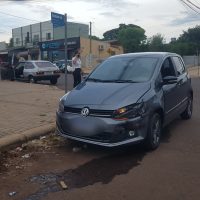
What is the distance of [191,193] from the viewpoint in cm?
472

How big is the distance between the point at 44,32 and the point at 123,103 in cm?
7929

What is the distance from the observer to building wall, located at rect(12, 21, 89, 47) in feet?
258

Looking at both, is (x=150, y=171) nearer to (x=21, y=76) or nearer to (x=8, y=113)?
(x=8, y=113)

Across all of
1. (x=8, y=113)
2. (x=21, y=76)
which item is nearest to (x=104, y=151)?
(x=8, y=113)

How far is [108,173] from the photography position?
5527 millimetres

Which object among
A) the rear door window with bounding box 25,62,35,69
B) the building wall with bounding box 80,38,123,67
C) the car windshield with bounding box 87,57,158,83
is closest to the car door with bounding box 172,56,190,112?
the car windshield with bounding box 87,57,158,83

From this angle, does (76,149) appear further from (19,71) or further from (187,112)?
(19,71)

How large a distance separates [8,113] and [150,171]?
17.4 ft

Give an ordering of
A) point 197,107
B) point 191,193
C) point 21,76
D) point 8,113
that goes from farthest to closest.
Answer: point 21,76 → point 197,107 → point 8,113 → point 191,193

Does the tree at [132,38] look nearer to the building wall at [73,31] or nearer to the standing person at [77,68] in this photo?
the building wall at [73,31]

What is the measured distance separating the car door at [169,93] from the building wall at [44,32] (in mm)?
67647

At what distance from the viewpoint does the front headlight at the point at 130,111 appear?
20.1 feet

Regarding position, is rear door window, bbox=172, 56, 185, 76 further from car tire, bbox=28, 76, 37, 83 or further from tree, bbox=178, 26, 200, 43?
tree, bbox=178, 26, 200, 43

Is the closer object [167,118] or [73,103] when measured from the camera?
[73,103]
